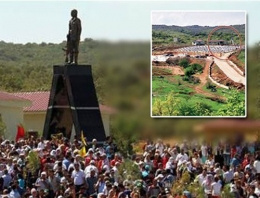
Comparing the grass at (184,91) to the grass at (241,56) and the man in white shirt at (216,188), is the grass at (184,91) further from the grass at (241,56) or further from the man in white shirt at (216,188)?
the man in white shirt at (216,188)

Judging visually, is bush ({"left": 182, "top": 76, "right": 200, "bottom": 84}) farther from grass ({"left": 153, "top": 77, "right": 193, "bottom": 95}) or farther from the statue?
the statue

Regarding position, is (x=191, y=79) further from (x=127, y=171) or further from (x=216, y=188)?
(x=216, y=188)

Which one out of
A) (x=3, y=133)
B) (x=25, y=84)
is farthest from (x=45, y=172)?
(x=25, y=84)

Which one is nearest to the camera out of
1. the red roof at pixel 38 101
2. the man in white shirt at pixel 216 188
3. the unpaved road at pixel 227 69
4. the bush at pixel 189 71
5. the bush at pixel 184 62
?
the man in white shirt at pixel 216 188

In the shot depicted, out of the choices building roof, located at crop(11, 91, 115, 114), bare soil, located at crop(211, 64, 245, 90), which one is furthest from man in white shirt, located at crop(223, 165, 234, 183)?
building roof, located at crop(11, 91, 115, 114)

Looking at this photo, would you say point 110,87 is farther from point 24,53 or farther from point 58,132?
point 24,53

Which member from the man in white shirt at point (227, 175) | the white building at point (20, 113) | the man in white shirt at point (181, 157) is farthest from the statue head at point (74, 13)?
the man in white shirt at point (227, 175)
